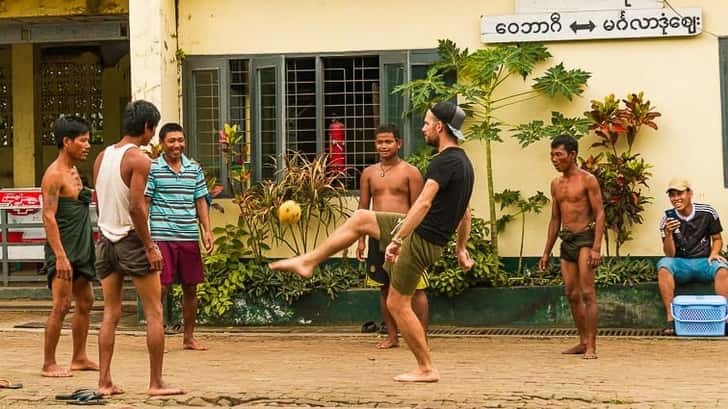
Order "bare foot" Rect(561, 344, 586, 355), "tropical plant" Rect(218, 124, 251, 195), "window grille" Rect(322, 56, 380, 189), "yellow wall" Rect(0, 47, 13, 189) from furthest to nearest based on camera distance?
"yellow wall" Rect(0, 47, 13, 189) → "window grille" Rect(322, 56, 380, 189) → "tropical plant" Rect(218, 124, 251, 195) → "bare foot" Rect(561, 344, 586, 355)

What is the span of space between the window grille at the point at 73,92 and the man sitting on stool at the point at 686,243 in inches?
362

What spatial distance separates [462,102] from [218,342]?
357 centimetres

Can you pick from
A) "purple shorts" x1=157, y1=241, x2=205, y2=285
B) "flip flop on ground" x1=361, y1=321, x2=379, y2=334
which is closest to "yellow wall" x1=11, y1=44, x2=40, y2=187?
"flip flop on ground" x1=361, y1=321, x2=379, y2=334

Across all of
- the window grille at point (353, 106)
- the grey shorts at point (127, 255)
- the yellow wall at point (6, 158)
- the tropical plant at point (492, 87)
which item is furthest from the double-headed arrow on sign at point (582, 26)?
the yellow wall at point (6, 158)

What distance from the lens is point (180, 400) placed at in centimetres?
804

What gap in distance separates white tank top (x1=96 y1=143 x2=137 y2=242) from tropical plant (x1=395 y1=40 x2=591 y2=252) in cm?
504

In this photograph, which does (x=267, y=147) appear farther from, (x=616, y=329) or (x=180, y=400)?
(x=180, y=400)

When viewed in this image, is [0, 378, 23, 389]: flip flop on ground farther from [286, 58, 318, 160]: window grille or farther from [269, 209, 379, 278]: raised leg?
[286, 58, 318, 160]: window grille

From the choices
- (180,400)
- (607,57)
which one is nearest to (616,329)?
(607,57)

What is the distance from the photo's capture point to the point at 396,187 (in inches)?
432

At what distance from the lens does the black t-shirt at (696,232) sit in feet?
39.1

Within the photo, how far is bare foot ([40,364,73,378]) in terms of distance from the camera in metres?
9.17

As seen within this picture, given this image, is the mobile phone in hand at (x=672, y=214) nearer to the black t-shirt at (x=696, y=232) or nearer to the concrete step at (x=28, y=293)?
the black t-shirt at (x=696, y=232)

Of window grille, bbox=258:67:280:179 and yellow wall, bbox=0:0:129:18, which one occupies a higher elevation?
yellow wall, bbox=0:0:129:18
